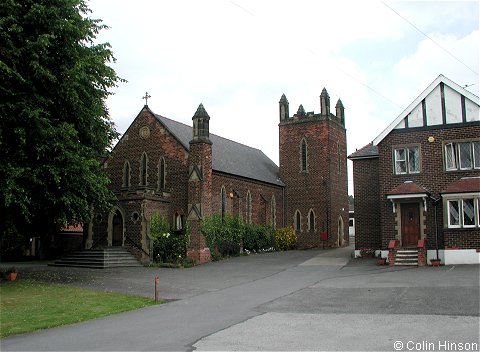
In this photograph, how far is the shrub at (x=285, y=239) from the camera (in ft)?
132

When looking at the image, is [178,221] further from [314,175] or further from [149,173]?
[314,175]

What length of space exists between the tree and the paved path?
4270 millimetres

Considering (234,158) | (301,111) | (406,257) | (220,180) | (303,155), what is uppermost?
(301,111)

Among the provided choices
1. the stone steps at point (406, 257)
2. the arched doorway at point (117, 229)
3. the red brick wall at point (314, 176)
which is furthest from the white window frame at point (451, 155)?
the arched doorway at point (117, 229)

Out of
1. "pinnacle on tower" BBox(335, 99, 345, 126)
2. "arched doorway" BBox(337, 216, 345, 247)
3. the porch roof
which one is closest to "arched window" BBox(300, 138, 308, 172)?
"pinnacle on tower" BBox(335, 99, 345, 126)

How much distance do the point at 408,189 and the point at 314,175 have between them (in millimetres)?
18165

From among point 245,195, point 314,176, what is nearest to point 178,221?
point 245,195

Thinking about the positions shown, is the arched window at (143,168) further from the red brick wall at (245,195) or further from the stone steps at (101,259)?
the stone steps at (101,259)

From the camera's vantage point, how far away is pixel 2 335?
11352 mm

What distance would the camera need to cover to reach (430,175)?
25.6m

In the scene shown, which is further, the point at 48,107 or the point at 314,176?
the point at 314,176

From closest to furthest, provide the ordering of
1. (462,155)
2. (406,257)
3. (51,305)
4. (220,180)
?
1. (51,305)
2. (406,257)
3. (462,155)
4. (220,180)

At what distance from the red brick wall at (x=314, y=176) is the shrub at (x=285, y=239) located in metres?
1.10

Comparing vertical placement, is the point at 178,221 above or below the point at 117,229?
above
